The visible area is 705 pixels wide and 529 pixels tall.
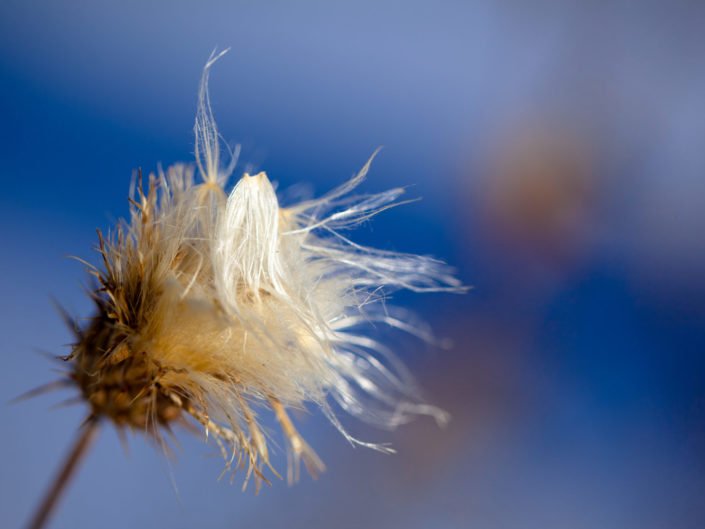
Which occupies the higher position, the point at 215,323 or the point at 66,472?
the point at 215,323

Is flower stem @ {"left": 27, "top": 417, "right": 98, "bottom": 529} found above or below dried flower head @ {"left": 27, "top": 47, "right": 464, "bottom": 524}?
below

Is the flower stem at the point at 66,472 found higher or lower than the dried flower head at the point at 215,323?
lower

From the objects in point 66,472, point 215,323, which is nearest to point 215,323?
point 215,323

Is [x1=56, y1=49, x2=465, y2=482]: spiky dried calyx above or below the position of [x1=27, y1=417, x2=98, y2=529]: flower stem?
above

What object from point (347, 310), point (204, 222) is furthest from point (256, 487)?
point (204, 222)

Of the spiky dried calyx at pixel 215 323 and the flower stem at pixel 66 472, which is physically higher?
the spiky dried calyx at pixel 215 323

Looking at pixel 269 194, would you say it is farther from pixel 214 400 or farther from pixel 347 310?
pixel 214 400

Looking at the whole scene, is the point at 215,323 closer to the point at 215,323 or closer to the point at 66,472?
the point at 215,323

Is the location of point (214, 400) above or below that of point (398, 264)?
below
